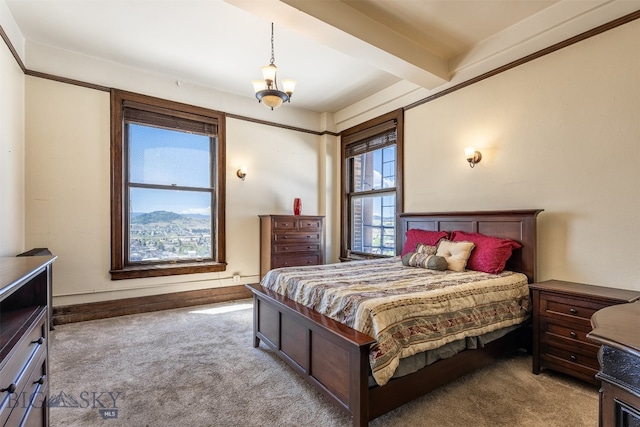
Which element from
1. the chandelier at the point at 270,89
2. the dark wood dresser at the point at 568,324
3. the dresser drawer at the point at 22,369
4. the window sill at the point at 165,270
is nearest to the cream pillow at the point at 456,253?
the dark wood dresser at the point at 568,324

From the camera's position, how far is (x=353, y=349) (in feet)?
5.52

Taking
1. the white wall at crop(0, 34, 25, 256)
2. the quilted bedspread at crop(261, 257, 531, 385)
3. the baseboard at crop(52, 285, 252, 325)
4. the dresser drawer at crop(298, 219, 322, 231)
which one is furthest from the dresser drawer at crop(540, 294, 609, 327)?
the white wall at crop(0, 34, 25, 256)

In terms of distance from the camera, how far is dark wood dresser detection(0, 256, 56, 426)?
1003mm

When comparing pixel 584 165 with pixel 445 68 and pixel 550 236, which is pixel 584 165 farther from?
pixel 445 68

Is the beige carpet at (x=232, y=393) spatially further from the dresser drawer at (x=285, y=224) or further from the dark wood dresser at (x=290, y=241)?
the dresser drawer at (x=285, y=224)

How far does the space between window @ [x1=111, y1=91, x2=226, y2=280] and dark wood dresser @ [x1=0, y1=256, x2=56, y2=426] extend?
258 cm

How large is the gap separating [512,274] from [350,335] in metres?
1.87

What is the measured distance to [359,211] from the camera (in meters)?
5.31

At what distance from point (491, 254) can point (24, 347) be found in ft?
10.5

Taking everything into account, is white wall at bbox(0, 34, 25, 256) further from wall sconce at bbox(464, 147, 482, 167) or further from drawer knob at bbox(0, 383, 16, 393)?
wall sconce at bbox(464, 147, 482, 167)

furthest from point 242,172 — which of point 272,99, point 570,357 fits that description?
point 570,357

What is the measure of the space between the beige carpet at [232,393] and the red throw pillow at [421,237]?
130 centimetres

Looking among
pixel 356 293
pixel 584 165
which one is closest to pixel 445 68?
pixel 584 165

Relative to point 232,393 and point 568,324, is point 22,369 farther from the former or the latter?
point 568,324
